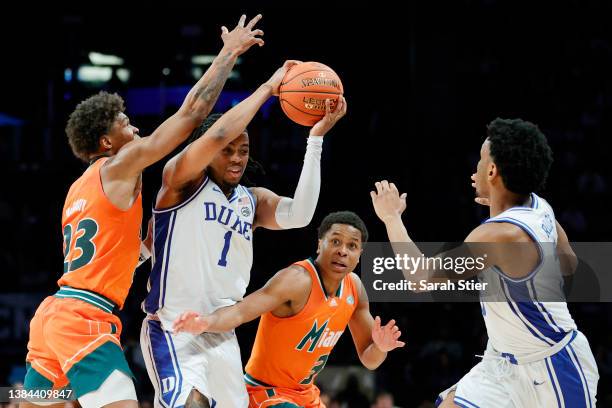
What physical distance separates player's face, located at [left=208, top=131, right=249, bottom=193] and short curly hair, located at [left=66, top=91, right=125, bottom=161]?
2.09 feet

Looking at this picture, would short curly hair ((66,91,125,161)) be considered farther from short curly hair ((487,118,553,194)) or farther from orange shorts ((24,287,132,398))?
short curly hair ((487,118,553,194))

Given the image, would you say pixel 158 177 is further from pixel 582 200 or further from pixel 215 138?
pixel 215 138

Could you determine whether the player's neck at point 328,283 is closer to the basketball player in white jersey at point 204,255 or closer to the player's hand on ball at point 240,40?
the basketball player in white jersey at point 204,255

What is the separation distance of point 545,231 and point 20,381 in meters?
6.99

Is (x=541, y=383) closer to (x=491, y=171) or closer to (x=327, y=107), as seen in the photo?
(x=491, y=171)

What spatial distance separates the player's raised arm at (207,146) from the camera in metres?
4.36

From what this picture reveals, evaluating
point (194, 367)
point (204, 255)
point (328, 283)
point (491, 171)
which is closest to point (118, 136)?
point (204, 255)

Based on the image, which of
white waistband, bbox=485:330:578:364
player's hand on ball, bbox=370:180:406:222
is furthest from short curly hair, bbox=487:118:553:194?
white waistband, bbox=485:330:578:364

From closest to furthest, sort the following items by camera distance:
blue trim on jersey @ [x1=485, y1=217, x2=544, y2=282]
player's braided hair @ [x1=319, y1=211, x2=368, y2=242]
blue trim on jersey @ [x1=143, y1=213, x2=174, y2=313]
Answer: blue trim on jersey @ [x1=485, y1=217, x2=544, y2=282], blue trim on jersey @ [x1=143, y1=213, x2=174, y2=313], player's braided hair @ [x1=319, y1=211, x2=368, y2=242]

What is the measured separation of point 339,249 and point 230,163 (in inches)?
35.3

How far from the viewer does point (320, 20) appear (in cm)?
1235

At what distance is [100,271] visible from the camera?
440cm

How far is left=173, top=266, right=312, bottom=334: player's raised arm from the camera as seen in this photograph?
4.25 m

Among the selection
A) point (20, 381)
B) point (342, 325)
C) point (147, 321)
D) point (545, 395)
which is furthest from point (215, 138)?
point (20, 381)
